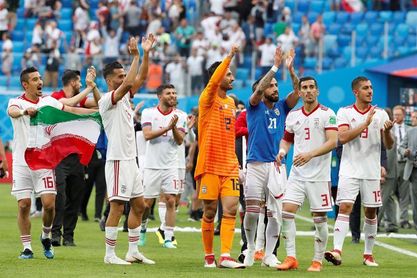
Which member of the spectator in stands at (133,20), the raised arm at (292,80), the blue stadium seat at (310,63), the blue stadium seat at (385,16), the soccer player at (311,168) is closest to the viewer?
the raised arm at (292,80)

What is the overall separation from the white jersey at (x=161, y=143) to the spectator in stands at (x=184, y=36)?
17.6m

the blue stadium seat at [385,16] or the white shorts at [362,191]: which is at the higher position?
the blue stadium seat at [385,16]

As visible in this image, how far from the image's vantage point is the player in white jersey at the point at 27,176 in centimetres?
1595

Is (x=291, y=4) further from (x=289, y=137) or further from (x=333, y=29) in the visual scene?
(x=289, y=137)

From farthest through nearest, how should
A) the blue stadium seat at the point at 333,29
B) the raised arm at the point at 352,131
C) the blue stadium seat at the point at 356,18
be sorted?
the blue stadium seat at the point at 356,18 < the blue stadium seat at the point at 333,29 < the raised arm at the point at 352,131

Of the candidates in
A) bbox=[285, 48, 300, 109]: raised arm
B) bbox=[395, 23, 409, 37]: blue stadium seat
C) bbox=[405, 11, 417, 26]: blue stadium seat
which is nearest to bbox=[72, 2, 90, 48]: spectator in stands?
bbox=[395, 23, 409, 37]: blue stadium seat

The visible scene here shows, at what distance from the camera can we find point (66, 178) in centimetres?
1875

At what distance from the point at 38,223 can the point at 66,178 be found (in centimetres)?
462

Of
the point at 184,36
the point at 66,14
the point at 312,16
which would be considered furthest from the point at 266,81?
the point at 66,14

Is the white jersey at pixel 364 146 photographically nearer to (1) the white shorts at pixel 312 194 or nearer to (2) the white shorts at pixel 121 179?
(1) the white shorts at pixel 312 194

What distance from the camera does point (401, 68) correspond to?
29.6 meters

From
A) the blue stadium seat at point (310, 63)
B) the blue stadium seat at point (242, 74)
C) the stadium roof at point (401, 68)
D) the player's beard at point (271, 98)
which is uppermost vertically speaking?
the blue stadium seat at point (310, 63)

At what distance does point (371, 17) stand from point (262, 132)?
24.2 metres

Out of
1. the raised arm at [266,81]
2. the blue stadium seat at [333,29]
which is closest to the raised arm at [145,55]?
the raised arm at [266,81]
